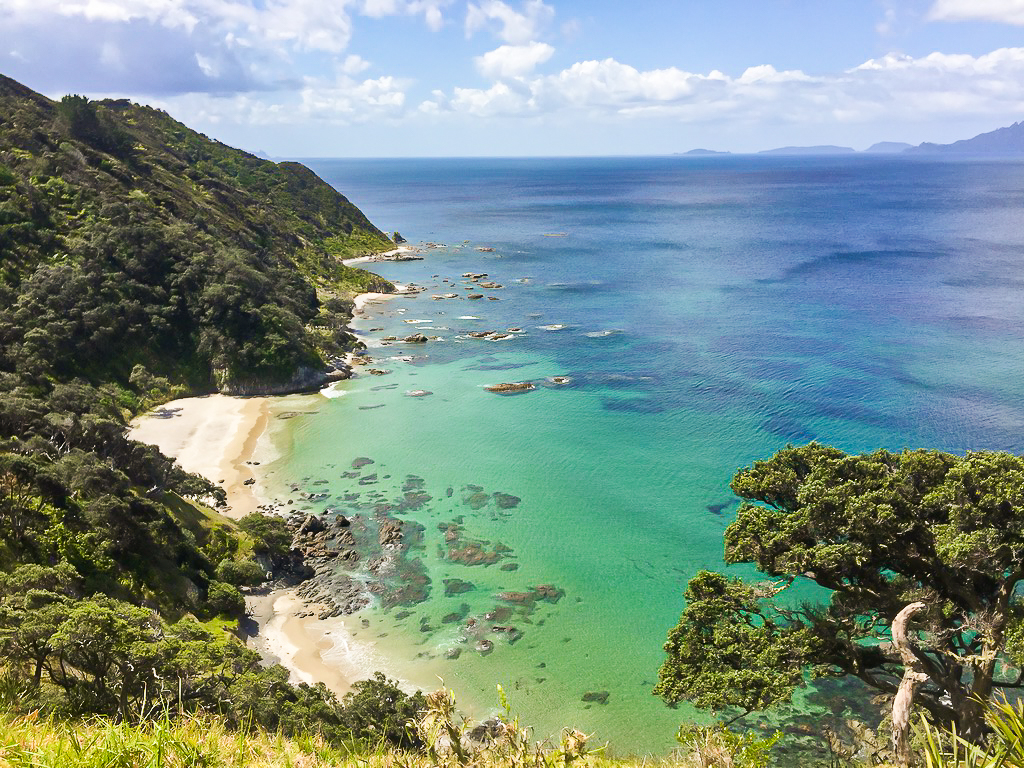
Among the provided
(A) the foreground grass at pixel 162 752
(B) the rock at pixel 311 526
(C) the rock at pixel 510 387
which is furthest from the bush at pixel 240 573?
(C) the rock at pixel 510 387

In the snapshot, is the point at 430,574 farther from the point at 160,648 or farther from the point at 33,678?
the point at 33,678

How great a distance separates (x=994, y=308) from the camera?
274 feet

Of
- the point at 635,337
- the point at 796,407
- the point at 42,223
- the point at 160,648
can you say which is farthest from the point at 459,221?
A: the point at 160,648

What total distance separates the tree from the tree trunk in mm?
130

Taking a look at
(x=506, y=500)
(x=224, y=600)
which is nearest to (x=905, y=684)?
(x=224, y=600)

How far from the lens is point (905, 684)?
14.2 meters

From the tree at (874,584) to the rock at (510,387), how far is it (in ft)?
144

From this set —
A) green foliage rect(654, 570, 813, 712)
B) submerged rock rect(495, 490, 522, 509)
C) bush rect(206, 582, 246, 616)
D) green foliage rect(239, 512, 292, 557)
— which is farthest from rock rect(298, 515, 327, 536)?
green foliage rect(654, 570, 813, 712)

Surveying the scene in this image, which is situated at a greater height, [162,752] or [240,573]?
[162,752]

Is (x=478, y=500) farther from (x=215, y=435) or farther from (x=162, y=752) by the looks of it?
(x=162, y=752)

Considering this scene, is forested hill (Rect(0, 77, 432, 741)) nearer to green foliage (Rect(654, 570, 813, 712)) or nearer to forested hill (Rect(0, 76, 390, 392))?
forested hill (Rect(0, 76, 390, 392))

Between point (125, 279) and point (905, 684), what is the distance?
69278 mm

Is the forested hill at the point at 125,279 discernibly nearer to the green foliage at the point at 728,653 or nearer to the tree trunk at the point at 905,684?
the green foliage at the point at 728,653

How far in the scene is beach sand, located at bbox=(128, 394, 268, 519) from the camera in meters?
46.3
